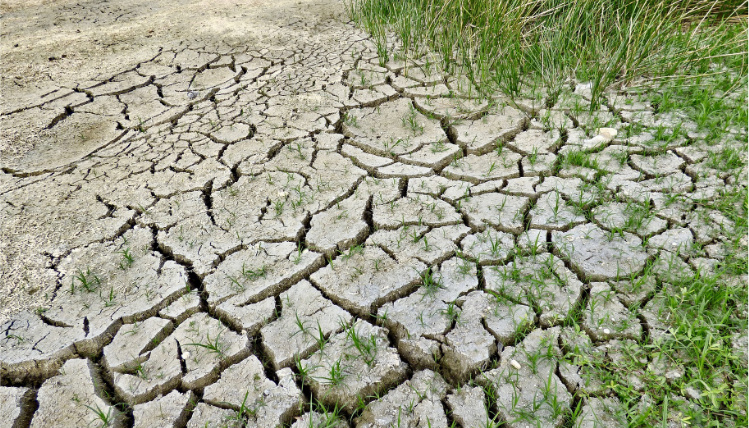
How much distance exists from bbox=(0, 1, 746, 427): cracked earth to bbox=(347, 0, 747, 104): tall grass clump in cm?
18

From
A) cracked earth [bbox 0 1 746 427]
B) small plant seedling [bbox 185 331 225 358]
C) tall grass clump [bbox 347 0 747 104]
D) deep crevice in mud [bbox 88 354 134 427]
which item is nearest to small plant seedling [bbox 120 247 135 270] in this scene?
cracked earth [bbox 0 1 746 427]

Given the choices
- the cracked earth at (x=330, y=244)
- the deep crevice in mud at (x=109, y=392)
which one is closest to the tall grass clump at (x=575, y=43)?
the cracked earth at (x=330, y=244)

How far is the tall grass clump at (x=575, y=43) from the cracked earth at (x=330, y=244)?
0.18 metres

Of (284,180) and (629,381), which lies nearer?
(629,381)

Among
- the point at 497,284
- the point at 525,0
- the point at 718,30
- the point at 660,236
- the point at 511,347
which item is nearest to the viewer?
the point at 511,347

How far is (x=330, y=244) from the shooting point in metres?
2.19

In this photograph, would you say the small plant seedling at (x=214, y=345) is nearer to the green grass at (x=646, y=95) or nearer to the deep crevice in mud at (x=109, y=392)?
the deep crevice in mud at (x=109, y=392)

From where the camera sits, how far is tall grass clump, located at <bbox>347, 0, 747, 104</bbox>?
3119mm

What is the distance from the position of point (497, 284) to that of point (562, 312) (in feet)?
0.81

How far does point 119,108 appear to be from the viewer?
11.1 ft

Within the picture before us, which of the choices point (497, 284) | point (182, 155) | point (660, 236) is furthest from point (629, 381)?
point (182, 155)

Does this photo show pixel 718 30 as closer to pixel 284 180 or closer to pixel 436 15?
pixel 436 15

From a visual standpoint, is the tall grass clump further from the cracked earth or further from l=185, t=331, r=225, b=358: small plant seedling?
l=185, t=331, r=225, b=358: small plant seedling

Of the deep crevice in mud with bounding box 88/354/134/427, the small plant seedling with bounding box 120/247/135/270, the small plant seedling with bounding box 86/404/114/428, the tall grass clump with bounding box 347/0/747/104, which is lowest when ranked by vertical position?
the deep crevice in mud with bounding box 88/354/134/427
